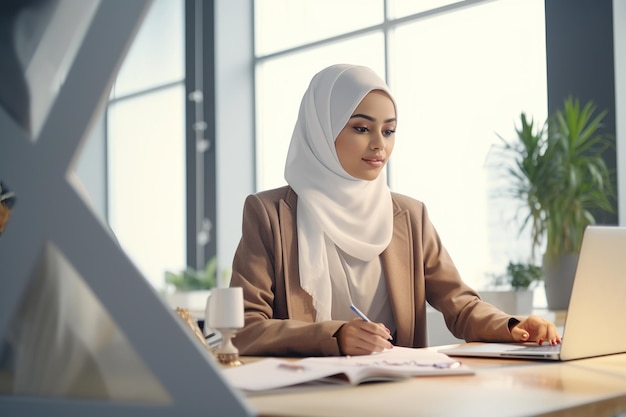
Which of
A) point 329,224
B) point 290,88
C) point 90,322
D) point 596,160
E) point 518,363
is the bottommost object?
point 518,363

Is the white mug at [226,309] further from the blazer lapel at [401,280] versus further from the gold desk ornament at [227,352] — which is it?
the blazer lapel at [401,280]

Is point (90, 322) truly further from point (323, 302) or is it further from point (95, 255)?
point (323, 302)

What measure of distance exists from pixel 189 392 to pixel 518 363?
0.91 m

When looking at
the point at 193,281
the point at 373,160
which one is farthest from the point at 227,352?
the point at 193,281

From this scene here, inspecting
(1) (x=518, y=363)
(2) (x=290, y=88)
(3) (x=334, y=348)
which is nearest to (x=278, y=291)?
(3) (x=334, y=348)

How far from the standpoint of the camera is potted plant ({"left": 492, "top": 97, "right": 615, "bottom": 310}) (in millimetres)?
3908

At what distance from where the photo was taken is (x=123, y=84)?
26.4ft

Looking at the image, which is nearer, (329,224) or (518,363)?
(518,363)

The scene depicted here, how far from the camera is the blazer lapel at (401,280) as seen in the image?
7.09ft

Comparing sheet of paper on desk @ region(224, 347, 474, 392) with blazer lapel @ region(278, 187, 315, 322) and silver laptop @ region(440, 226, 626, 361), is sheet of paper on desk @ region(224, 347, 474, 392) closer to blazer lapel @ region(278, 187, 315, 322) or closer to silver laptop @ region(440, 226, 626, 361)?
silver laptop @ region(440, 226, 626, 361)

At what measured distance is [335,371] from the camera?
50.4 inches

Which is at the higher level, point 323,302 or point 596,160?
point 596,160

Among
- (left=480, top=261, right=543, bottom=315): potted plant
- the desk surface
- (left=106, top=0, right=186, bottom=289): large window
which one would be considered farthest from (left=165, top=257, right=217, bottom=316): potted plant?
the desk surface

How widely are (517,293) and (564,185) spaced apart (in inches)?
23.3
